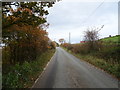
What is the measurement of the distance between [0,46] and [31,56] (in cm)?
722

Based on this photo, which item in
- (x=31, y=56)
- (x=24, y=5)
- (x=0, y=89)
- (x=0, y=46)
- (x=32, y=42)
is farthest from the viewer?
(x=31, y=56)

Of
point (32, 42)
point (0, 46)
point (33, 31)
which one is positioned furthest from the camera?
point (32, 42)

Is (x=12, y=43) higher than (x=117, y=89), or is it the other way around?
(x=12, y=43)

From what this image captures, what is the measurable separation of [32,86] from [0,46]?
508 cm

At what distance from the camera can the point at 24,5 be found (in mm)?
8273

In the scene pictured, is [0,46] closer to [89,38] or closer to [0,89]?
[0,89]

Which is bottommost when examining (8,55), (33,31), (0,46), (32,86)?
(32,86)

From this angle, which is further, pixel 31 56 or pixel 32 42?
pixel 31 56

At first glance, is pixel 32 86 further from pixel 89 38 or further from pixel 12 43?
pixel 89 38

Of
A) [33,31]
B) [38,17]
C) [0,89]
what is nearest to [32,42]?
[33,31]

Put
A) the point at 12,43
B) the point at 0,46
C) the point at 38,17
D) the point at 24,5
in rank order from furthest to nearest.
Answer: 1. the point at 12,43
2. the point at 0,46
3. the point at 38,17
4. the point at 24,5

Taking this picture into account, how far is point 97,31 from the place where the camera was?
88.6 ft

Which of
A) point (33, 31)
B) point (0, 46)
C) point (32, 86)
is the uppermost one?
point (33, 31)

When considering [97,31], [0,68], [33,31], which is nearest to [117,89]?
[0,68]
